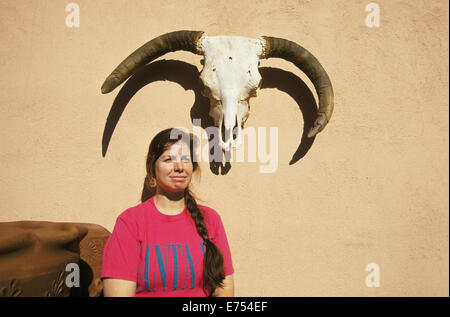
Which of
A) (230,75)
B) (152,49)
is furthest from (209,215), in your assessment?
(152,49)

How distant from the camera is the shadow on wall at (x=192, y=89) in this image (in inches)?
92.0

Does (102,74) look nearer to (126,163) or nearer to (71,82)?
(71,82)

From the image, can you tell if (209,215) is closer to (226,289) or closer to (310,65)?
(226,289)

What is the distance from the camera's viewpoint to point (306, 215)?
7.93 feet

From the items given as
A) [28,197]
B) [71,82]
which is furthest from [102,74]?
[28,197]

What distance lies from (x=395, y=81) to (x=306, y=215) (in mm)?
1370

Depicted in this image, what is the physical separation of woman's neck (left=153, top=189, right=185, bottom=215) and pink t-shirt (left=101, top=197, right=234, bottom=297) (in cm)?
3

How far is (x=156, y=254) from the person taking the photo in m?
1.63

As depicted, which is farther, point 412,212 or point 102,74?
point 412,212

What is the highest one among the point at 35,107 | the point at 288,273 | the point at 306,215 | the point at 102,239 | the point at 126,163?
the point at 35,107

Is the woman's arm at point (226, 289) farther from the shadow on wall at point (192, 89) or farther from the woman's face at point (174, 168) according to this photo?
the shadow on wall at point (192, 89)

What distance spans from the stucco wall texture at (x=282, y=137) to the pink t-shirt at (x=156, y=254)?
2.06ft

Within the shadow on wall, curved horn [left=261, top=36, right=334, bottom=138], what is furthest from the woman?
curved horn [left=261, top=36, right=334, bottom=138]

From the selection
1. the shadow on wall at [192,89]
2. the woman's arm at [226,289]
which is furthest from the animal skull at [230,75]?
the woman's arm at [226,289]
